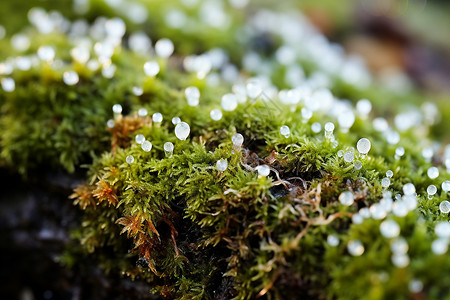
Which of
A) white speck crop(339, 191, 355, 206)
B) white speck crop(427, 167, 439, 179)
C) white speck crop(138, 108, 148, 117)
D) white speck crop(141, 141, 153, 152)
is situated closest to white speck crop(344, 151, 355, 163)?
white speck crop(339, 191, 355, 206)

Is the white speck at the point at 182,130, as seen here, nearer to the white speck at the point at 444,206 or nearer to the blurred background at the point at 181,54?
the blurred background at the point at 181,54

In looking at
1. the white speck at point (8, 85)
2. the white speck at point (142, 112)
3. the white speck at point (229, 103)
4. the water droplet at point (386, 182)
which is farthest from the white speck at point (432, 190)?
the white speck at point (8, 85)

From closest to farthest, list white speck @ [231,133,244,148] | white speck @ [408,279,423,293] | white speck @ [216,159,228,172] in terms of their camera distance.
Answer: white speck @ [408,279,423,293], white speck @ [216,159,228,172], white speck @ [231,133,244,148]

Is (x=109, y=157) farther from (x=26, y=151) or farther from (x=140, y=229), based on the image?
(x=26, y=151)

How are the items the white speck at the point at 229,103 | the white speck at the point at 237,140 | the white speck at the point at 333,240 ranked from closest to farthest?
the white speck at the point at 333,240, the white speck at the point at 237,140, the white speck at the point at 229,103

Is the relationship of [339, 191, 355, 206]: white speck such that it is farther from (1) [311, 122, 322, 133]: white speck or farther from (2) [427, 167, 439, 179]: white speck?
(2) [427, 167, 439, 179]: white speck

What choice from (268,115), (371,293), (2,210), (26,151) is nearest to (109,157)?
(26,151)
